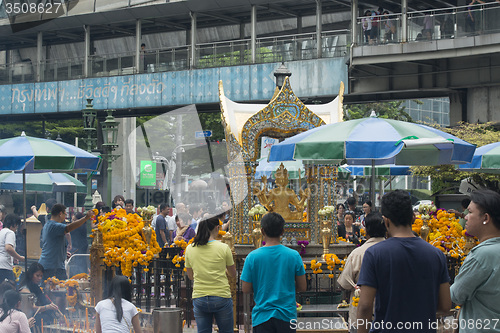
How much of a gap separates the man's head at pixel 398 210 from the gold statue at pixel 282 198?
27.1 feet

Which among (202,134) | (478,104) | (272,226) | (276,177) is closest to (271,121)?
(276,177)

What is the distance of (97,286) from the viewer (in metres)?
9.88

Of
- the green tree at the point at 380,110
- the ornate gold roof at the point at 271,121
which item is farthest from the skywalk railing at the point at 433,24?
the ornate gold roof at the point at 271,121

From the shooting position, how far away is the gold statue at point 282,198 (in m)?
13.1

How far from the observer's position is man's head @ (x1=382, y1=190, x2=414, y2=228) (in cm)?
471

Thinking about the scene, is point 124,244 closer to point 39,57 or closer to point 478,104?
point 478,104

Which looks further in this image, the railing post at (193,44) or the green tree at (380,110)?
the green tree at (380,110)

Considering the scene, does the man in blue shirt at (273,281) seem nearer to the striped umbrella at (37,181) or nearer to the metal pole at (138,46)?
the striped umbrella at (37,181)

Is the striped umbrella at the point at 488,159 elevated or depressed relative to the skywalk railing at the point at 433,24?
depressed

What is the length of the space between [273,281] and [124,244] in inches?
177

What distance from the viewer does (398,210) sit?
15.5 feet

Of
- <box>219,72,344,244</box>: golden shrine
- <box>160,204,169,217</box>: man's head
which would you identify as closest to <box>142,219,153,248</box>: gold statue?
<box>219,72,344,244</box>: golden shrine

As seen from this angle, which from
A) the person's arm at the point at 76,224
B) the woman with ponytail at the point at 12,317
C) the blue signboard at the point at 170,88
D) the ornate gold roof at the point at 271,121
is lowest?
the woman with ponytail at the point at 12,317

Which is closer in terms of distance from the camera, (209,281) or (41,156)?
(209,281)
